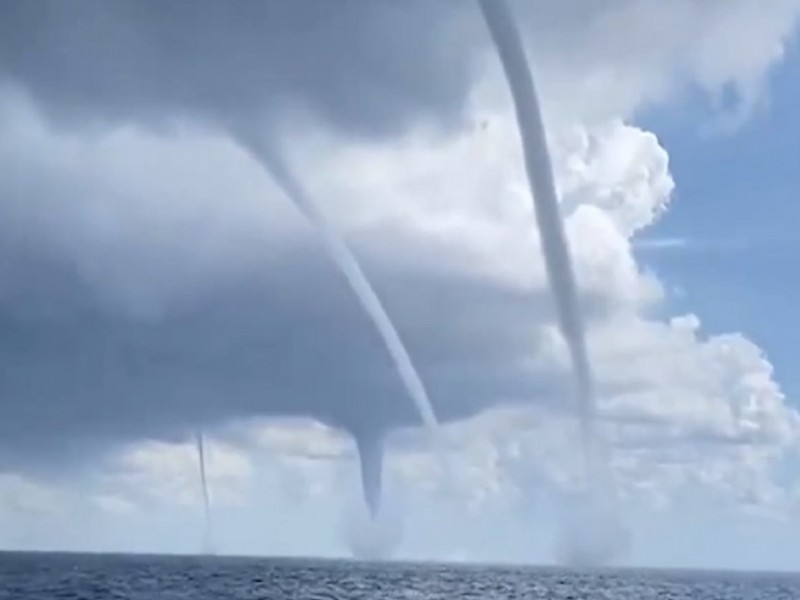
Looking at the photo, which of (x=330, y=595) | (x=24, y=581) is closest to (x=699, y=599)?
(x=330, y=595)

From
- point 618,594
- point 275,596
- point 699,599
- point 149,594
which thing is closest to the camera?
point 149,594

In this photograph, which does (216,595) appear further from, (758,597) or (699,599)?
(758,597)

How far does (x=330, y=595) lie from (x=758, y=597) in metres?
52.0

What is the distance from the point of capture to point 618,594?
132 meters

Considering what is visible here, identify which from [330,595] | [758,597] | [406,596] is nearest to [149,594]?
[330,595]

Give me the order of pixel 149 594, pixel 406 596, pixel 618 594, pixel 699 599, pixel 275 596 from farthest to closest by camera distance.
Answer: pixel 618 594
pixel 699 599
pixel 406 596
pixel 275 596
pixel 149 594

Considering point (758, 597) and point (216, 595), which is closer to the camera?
point (216, 595)

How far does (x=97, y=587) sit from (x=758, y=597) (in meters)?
69.4

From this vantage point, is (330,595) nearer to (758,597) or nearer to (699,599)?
(699,599)

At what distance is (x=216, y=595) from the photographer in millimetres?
97750

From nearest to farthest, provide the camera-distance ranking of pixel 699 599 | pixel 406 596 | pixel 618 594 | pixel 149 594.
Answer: pixel 149 594 < pixel 406 596 < pixel 699 599 < pixel 618 594

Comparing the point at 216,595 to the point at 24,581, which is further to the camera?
the point at 24,581

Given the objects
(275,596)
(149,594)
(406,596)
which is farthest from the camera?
(406,596)

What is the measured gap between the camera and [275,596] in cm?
10244
